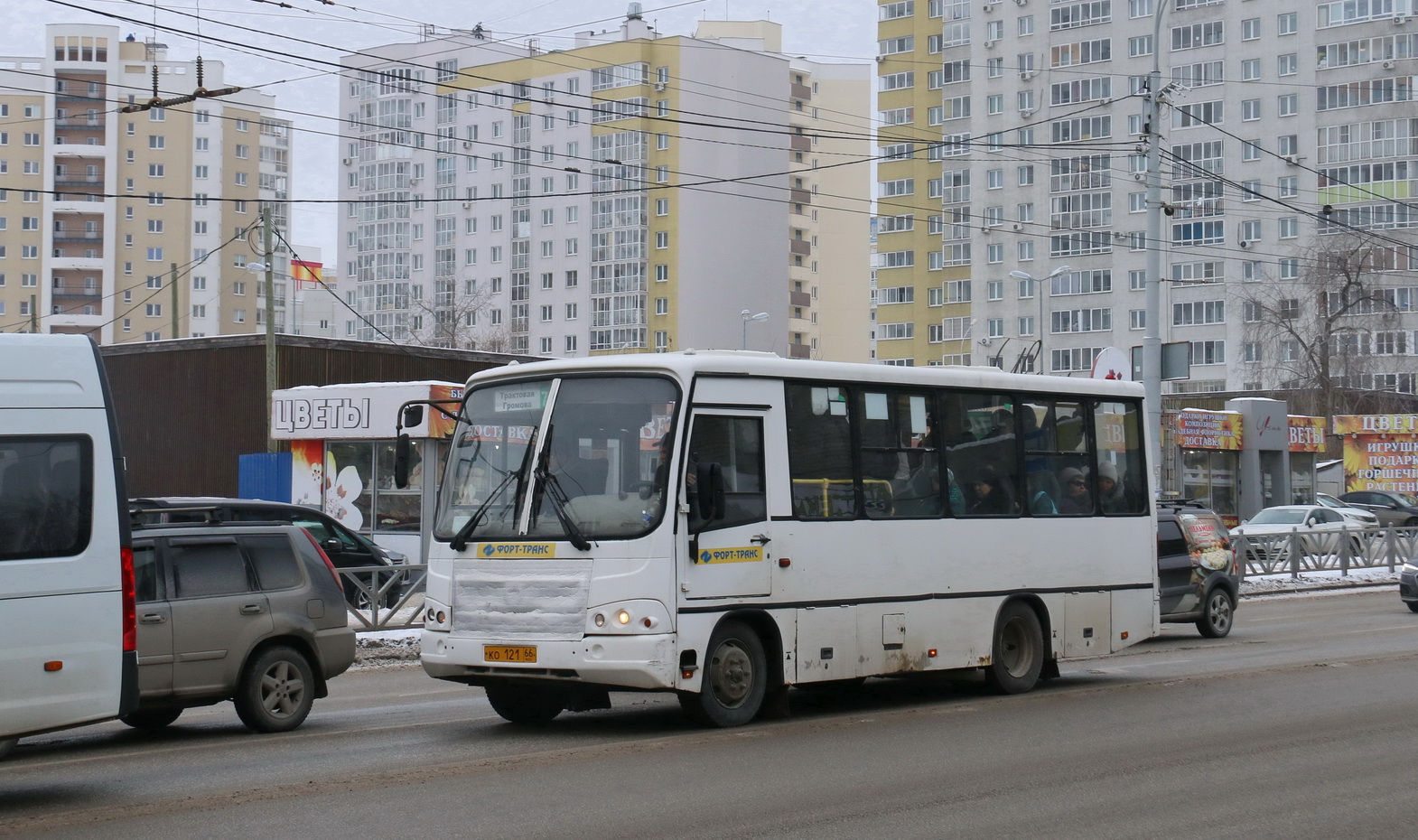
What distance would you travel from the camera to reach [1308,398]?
69062mm

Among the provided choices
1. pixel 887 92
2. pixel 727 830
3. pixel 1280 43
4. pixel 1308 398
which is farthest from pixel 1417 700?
pixel 887 92

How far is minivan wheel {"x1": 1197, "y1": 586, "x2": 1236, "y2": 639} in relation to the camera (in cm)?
2097

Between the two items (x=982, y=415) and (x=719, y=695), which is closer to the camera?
(x=719, y=695)

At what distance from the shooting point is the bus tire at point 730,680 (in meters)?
11.4

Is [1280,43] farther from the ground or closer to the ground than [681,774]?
farther from the ground

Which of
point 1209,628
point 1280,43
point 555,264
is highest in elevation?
point 1280,43

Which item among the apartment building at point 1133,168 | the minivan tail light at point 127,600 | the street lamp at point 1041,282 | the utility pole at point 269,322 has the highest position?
the apartment building at point 1133,168

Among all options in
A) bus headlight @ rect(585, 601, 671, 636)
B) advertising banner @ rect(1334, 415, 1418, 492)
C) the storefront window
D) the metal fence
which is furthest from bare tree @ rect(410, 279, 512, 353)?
bus headlight @ rect(585, 601, 671, 636)

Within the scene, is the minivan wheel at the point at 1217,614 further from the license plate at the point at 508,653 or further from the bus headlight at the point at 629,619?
the license plate at the point at 508,653

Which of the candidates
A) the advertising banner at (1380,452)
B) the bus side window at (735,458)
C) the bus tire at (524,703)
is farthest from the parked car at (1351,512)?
the bus tire at (524,703)

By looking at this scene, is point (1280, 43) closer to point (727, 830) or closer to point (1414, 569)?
point (1414, 569)

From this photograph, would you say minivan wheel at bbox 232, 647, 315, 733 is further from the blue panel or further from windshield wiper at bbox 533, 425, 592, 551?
the blue panel

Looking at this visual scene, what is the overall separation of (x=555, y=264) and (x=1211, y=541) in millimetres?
93518

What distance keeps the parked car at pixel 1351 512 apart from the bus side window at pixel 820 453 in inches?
1328
